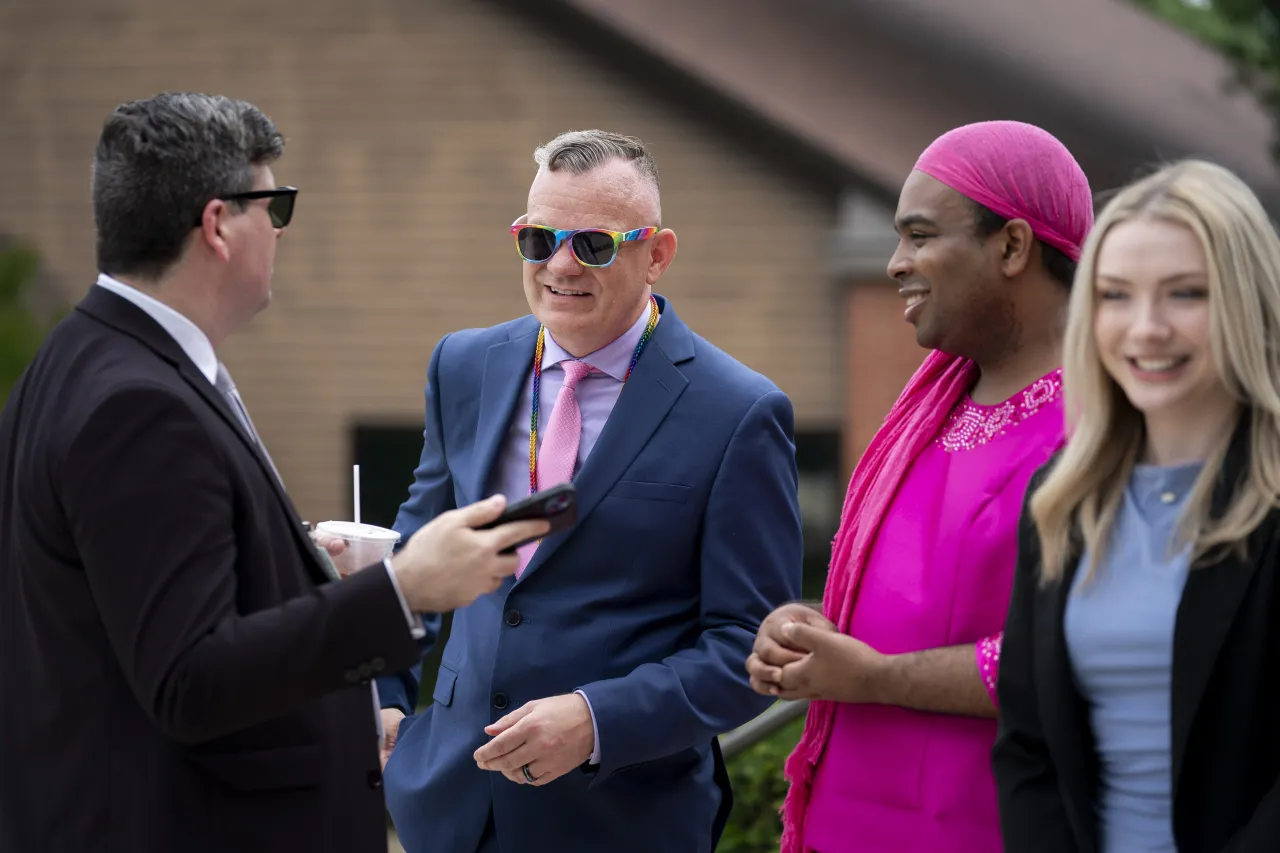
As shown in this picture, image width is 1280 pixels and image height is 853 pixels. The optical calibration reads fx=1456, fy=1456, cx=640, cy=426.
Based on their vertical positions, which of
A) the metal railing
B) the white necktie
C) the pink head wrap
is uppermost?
the pink head wrap

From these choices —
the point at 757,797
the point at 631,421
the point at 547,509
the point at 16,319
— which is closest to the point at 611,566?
the point at 631,421

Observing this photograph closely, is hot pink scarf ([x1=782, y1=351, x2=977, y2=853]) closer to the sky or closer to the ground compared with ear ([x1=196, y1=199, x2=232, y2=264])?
closer to the ground

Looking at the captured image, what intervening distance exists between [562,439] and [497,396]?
0.63ft

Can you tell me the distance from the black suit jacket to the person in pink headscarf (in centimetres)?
80

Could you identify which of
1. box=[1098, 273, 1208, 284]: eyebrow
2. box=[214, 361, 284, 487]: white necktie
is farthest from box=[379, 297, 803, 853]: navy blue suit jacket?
box=[1098, 273, 1208, 284]: eyebrow

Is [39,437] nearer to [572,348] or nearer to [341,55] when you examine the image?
[572,348]

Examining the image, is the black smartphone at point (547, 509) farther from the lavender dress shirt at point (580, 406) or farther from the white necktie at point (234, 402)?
the lavender dress shirt at point (580, 406)

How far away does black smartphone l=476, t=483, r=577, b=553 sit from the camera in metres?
2.33

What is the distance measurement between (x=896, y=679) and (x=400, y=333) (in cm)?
562

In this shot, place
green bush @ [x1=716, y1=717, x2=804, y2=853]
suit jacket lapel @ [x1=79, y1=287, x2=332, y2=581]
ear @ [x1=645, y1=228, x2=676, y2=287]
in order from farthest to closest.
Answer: green bush @ [x1=716, y1=717, x2=804, y2=853]
ear @ [x1=645, y1=228, x2=676, y2=287]
suit jacket lapel @ [x1=79, y1=287, x2=332, y2=581]

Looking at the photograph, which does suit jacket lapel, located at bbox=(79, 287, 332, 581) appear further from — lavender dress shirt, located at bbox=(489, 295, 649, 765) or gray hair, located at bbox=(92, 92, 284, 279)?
lavender dress shirt, located at bbox=(489, 295, 649, 765)

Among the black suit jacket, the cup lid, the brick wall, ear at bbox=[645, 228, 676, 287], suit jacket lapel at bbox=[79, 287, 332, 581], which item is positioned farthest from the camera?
the brick wall

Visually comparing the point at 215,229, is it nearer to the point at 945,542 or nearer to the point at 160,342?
the point at 160,342

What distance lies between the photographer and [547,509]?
233 centimetres
